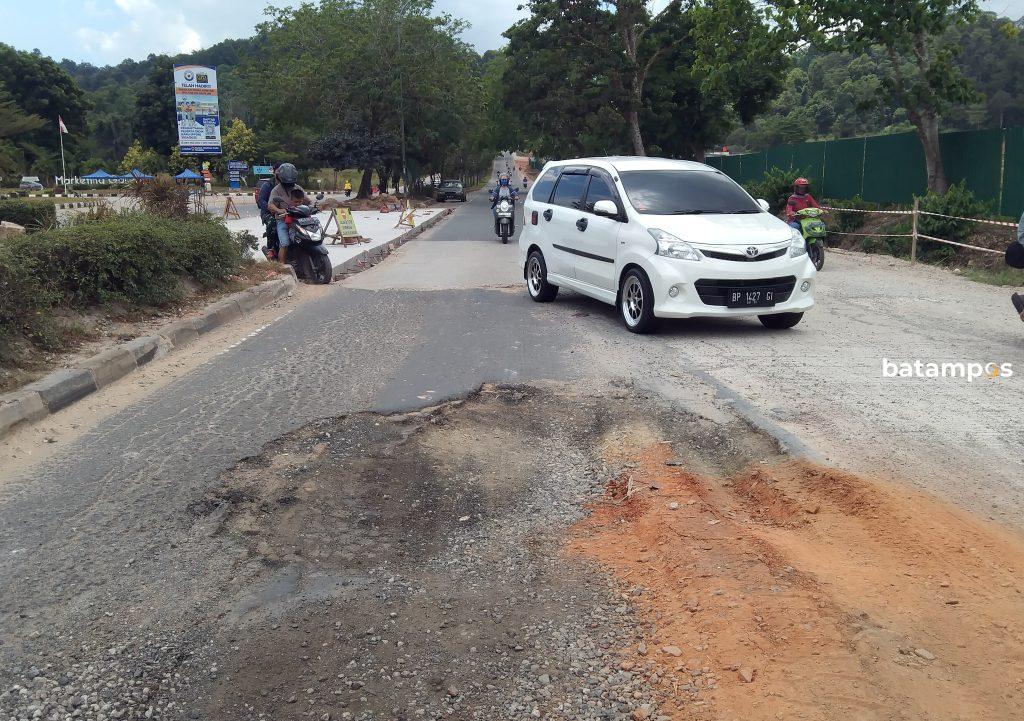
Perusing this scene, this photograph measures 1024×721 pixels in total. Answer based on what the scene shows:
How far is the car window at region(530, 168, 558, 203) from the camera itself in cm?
1116

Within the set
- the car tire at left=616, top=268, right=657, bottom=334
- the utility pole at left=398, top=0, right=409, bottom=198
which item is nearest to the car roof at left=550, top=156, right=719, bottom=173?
the car tire at left=616, top=268, right=657, bottom=334

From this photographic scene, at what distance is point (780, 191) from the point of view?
23891 mm

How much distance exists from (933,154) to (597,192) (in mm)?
11200

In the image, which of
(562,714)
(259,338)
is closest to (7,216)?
(259,338)

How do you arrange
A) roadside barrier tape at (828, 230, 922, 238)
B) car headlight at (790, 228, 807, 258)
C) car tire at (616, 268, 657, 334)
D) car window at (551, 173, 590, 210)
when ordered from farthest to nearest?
1. roadside barrier tape at (828, 230, 922, 238)
2. car window at (551, 173, 590, 210)
3. car headlight at (790, 228, 807, 258)
4. car tire at (616, 268, 657, 334)

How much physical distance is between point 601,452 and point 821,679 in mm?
2454

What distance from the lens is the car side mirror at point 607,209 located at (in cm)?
933

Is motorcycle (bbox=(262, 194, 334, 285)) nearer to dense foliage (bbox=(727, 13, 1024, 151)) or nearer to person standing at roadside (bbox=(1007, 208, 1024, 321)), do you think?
person standing at roadside (bbox=(1007, 208, 1024, 321))

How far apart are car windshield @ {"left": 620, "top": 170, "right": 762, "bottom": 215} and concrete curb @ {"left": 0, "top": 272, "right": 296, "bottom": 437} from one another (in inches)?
187

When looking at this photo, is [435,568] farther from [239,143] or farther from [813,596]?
[239,143]

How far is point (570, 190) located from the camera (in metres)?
10.6

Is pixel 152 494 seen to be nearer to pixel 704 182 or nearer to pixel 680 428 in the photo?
pixel 680 428

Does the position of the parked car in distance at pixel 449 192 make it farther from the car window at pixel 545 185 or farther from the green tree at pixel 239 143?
the car window at pixel 545 185

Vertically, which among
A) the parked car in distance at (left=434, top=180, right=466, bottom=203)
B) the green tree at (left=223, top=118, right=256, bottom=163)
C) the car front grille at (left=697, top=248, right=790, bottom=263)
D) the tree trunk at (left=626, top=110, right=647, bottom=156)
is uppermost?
the green tree at (left=223, top=118, right=256, bottom=163)
